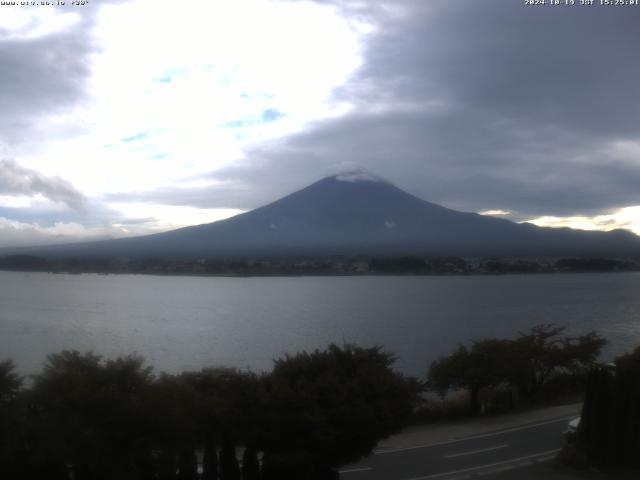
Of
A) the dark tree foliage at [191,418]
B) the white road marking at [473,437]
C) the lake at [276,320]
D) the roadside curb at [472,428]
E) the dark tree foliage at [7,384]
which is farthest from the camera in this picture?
the lake at [276,320]

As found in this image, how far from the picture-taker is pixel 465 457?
11695 millimetres

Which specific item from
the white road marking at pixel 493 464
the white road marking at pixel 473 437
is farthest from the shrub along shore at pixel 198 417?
the white road marking at pixel 473 437

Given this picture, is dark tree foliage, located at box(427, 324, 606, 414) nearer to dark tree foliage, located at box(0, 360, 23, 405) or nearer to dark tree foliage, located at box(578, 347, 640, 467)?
dark tree foliage, located at box(578, 347, 640, 467)

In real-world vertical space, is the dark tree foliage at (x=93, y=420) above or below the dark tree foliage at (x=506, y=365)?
above

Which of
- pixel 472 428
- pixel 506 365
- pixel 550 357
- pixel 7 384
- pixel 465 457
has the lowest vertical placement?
pixel 472 428

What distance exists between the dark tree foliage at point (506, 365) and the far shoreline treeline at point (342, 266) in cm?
5649

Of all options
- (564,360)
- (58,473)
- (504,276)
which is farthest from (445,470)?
(504,276)

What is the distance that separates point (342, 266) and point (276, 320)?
49.1 m

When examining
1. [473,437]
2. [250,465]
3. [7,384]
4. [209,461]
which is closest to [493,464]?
[473,437]

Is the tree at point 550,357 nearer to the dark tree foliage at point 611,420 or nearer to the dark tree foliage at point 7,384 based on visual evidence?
the dark tree foliage at point 611,420

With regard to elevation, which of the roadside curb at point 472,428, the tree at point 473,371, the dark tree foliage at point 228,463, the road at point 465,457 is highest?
the dark tree foliage at point 228,463

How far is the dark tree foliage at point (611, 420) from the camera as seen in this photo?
11.1 metres

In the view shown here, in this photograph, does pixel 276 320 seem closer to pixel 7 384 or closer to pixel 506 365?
pixel 506 365

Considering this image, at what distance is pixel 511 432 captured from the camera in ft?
45.3
